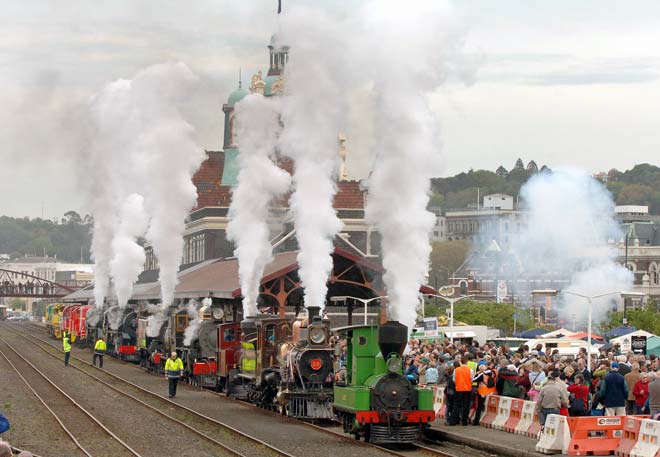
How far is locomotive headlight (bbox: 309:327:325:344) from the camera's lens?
99.3 ft

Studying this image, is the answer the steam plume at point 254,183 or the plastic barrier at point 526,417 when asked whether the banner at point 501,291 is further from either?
the plastic barrier at point 526,417

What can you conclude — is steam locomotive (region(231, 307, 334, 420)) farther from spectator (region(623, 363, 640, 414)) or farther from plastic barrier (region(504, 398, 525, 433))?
spectator (region(623, 363, 640, 414))

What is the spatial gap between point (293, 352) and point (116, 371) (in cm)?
2367

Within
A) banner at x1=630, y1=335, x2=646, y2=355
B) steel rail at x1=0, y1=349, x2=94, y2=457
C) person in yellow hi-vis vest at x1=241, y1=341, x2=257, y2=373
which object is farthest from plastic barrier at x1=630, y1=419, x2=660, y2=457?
banner at x1=630, y1=335, x2=646, y2=355

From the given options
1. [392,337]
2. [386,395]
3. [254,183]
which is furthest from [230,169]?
[386,395]

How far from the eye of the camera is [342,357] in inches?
1346

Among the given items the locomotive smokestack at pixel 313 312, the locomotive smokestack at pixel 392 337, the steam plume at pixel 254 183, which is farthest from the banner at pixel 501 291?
the locomotive smokestack at pixel 392 337

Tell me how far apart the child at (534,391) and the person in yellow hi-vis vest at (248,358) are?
10.3 metres

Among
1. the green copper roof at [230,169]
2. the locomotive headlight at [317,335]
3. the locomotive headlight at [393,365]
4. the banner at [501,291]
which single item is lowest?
the locomotive headlight at [393,365]

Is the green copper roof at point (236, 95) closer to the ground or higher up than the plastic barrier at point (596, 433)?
higher up

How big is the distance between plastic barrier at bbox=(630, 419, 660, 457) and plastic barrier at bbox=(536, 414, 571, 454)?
1202 mm

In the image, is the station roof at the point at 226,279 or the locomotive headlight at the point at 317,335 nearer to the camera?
the locomotive headlight at the point at 317,335

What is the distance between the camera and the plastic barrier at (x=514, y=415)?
26422 millimetres

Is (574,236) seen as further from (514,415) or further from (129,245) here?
(514,415)
